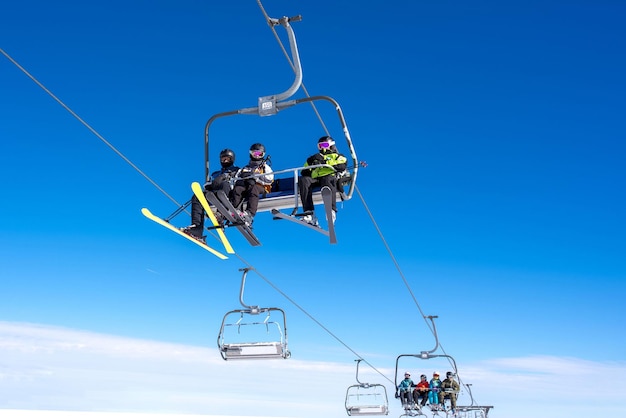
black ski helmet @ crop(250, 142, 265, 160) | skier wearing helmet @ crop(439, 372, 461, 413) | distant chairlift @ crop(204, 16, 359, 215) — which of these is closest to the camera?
distant chairlift @ crop(204, 16, 359, 215)

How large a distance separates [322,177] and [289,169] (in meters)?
0.85

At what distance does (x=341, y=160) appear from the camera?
11.1m

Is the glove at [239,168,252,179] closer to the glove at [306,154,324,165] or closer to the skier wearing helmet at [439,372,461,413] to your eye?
the glove at [306,154,324,165]

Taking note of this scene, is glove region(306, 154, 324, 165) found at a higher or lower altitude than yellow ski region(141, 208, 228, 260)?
higher

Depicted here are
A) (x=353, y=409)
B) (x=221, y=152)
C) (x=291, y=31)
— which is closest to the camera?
(x=291, y=31)

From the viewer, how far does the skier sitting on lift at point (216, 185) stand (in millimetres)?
10844

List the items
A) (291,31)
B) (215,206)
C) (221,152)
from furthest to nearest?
(221,152), (215,206), (291,31)

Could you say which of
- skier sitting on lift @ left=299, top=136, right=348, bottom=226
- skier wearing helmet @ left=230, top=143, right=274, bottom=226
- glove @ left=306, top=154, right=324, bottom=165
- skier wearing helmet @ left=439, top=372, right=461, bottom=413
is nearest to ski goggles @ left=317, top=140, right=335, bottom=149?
skier sitting on lift @ left=299, top=136, right=348, bottom=226

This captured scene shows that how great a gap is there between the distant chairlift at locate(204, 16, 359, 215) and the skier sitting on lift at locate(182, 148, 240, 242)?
263 millimetres

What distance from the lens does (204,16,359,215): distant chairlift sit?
8.79 metres

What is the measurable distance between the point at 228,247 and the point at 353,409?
29.9 ft

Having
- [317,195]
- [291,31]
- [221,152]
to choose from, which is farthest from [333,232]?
[291,31]

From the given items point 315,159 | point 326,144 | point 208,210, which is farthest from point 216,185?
point 326,144

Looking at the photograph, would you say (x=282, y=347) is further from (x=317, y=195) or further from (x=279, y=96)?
(x=279, y=96)
